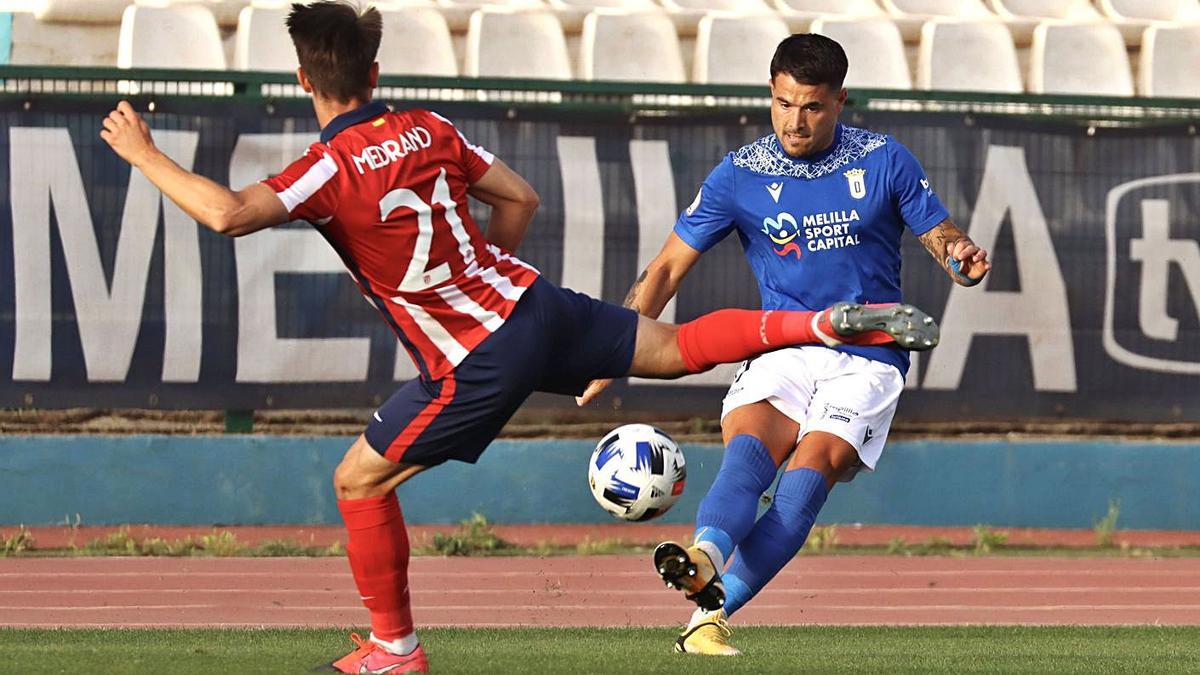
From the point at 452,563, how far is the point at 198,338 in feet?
8.05

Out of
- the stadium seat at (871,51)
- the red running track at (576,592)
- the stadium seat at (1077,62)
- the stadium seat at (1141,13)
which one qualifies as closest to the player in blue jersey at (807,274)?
the red running track at (576,592)

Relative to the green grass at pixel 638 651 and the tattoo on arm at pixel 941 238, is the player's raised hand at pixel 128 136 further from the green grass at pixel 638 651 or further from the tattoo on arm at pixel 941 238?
the tattoo on arm at pixel 941 238

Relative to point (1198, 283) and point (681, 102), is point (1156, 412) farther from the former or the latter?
point (681, 102)

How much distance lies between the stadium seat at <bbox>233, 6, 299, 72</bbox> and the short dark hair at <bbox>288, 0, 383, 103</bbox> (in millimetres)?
9764

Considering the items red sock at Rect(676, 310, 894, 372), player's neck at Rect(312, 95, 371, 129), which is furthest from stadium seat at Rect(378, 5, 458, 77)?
player's neck at Rect(312, 95, 371, 129)

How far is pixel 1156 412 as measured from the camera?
44.9 feet

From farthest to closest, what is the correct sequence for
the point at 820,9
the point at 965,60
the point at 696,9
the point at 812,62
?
the point at 820,9
the point at 696,9
the point at 965,60
the point at 812,62

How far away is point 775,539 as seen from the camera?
7078 mm

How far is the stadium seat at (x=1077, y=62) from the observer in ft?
57.2

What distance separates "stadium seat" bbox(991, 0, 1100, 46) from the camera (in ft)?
59.3

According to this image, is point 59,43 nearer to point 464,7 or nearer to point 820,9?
point 464,7

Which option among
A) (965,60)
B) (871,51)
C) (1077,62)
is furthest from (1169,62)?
(871,51)

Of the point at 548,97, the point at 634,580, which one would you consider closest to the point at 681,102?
the point at 548,97

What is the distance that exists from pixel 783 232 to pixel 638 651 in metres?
1.70
